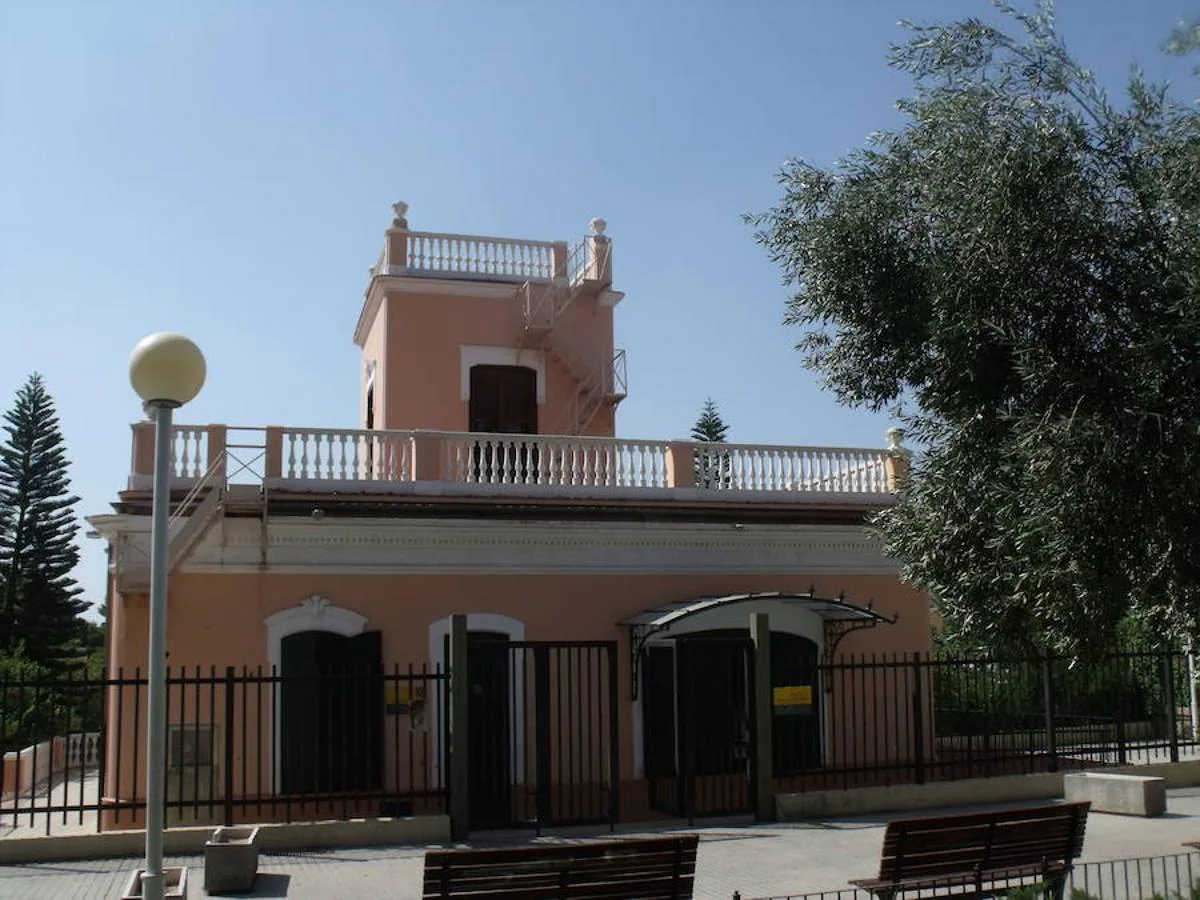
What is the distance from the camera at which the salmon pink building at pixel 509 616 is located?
15.2 meters

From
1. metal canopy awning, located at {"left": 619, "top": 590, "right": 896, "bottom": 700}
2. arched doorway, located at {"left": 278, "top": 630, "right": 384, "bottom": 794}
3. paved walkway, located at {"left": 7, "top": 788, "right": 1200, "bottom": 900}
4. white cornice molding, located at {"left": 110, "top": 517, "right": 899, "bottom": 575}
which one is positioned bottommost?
paved walkway, located at {"left": 7, "top": 788, "right": 1200, "bottom": 900}

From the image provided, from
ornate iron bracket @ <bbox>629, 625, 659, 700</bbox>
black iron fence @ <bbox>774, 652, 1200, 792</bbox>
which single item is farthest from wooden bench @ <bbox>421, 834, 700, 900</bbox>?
ornate iron bracket @ <bbox>629, 625, 659, 700</bbox>

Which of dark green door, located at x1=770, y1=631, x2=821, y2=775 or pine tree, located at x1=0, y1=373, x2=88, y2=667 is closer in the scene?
dark green door, located at x1=770, y1=631, x2=821, y2=775

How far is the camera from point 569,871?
823cm

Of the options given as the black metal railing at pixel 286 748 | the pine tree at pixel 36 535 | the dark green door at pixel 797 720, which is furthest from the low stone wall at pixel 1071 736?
the pine tree at pixel 36 535

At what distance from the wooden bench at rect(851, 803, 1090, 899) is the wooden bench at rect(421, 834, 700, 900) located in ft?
4.50

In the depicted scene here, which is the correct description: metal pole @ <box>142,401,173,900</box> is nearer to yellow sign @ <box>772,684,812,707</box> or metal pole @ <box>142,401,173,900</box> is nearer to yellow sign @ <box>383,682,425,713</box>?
yellow sign @ <box>383,682,425,713</box>

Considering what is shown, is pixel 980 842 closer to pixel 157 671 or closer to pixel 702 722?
pixel 157 671

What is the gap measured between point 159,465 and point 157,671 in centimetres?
126

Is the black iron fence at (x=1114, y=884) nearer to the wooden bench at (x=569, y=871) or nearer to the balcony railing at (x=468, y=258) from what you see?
the wooden bench at (x=569, y=871)

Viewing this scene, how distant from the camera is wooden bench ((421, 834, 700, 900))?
8.07m

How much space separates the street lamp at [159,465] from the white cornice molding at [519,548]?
808 cm

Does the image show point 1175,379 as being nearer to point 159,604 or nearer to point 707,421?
point 159,604

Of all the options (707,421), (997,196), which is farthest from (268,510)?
(707,421)
